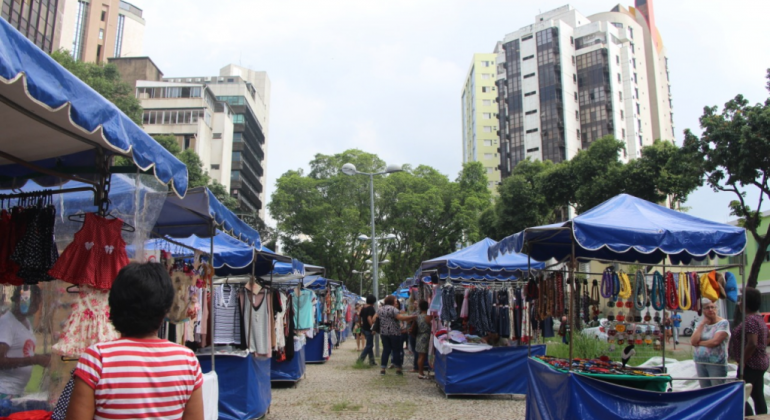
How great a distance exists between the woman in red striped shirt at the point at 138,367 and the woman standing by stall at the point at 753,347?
6112 mm

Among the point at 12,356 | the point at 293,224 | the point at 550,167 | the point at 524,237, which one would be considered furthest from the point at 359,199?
the point at 12,356

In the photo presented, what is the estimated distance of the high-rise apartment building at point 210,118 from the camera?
53.8m

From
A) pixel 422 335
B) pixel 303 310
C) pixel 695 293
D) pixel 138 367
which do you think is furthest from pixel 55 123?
pixel 422 335

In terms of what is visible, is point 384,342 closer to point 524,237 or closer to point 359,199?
point 524,237

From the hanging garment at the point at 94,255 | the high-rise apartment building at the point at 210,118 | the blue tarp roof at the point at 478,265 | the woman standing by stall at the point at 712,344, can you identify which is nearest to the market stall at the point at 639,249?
the woman standing by stall at the point at 712,344

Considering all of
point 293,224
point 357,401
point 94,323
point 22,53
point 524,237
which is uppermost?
point 293,224

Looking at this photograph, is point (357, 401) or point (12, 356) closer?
point (12, 356)

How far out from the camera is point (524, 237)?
662 cm

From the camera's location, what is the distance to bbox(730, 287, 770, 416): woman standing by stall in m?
6.16

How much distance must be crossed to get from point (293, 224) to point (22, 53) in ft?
114

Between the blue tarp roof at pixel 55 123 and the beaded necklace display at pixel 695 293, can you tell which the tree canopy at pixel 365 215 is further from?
the blue tarp roof at pixel 55 123

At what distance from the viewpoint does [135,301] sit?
2.20m

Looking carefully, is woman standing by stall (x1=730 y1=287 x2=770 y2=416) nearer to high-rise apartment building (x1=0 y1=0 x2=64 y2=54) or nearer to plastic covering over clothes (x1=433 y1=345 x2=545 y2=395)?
plastic covering over clothes (x1=433 y1=345 x2=545 y2=395)

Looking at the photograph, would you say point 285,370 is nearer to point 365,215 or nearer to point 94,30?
point 365,215
